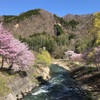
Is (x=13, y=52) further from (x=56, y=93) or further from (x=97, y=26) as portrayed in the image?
(x=97, y=26)

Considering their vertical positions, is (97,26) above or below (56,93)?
above

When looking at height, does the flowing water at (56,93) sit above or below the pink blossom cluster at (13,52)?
below

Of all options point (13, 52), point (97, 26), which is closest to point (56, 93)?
point (13, 52)

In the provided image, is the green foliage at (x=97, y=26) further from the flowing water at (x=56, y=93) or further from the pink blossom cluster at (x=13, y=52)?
the pink blossom cluster at (x=13, y=52)

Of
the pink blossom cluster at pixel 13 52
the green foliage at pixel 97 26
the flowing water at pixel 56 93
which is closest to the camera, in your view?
the green foliage at pixel 97 26

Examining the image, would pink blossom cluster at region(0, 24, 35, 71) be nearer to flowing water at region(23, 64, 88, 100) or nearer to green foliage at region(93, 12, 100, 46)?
flowing water at region(23, 64, 88, 100)

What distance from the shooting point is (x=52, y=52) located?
155m

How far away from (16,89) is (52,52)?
11423cm

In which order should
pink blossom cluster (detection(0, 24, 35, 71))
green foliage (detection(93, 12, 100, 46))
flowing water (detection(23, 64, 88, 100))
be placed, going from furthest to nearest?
pink blossom cluster (detection(0, 24, 35, 71))
flowing water (detection(23, 64, 88, 100))
green foliage (detection(93, 12, 100, 46))

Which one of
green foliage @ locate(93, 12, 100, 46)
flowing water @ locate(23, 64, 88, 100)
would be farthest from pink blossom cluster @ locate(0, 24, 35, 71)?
green foliage @ locate(93, 12, 100, 46)

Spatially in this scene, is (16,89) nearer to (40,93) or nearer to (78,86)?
(40,93)

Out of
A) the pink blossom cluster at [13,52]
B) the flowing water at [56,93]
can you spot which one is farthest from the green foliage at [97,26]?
the pink blossom cluster at [13,52]

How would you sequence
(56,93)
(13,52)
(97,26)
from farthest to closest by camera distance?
1. (56,93)
2. (13,52)
3. (97,26)

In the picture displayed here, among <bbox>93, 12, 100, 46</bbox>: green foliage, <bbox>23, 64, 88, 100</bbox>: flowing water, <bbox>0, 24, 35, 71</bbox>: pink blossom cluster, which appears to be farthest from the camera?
<bbox>0, 24, 35, 71</bbox>: pink blossom cluster
